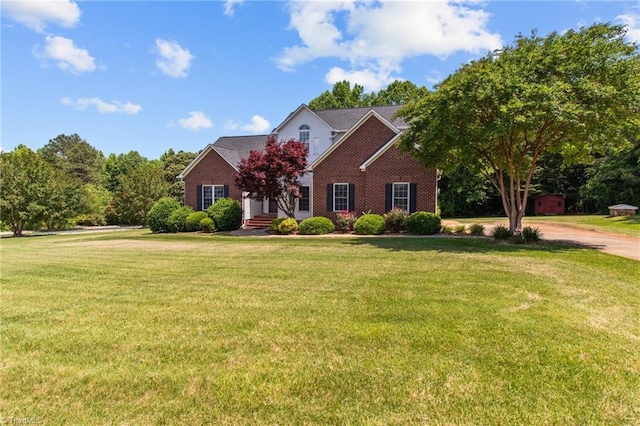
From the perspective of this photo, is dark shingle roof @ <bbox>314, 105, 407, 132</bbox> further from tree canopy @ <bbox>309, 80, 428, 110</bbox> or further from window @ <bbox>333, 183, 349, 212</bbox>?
tree canopy @ <bbox>309, 80, 428, 110</bbox>

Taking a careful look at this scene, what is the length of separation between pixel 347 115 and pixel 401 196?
7.87 meters

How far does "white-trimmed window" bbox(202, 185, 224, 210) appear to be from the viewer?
2345 cm

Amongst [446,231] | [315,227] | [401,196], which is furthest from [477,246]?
[315,227]

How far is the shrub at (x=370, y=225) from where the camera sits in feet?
56.1

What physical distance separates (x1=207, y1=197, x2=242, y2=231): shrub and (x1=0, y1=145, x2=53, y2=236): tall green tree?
15.1 metres

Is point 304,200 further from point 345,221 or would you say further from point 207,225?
point 207,225

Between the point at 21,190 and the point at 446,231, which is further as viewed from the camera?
the point at 21,190

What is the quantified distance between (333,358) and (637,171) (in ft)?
119

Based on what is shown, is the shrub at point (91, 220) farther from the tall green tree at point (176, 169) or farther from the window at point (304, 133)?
the window at point (304, 133)

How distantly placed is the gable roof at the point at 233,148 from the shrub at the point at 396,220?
33.8 feet

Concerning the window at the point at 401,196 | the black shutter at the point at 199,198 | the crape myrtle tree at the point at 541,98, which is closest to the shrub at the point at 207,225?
the black shutter at the point at 199,198

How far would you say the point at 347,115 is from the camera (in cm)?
2380

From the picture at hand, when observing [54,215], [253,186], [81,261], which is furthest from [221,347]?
[54,215]

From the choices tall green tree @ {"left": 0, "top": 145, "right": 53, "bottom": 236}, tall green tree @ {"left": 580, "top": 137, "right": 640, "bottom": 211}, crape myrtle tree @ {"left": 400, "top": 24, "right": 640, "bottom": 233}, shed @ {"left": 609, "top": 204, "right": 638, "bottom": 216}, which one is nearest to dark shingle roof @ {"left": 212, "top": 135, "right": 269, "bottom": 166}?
tall green tree @ {"left": 0, "top": 145, "right": 53, "bottom": 236}
